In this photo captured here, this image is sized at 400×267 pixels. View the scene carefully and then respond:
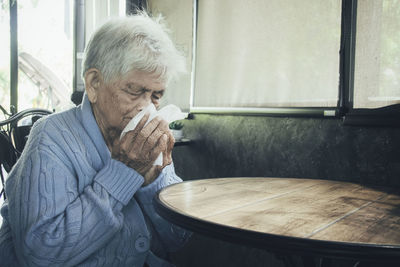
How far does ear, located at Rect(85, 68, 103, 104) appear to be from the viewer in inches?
51.4

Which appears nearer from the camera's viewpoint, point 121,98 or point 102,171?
point 102,171

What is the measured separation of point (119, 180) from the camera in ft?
3.73

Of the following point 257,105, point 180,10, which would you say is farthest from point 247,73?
point 180,10

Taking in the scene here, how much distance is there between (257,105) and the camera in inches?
98.9

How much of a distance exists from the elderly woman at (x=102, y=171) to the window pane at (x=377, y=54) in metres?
1.05

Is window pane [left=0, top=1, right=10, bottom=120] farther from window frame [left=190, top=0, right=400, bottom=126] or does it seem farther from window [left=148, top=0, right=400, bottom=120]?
window frame [left=190, top=0, right=400, bottom=126]

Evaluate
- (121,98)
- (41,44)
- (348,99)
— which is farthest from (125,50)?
(41,44)

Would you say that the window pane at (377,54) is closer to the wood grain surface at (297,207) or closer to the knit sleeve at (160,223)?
the wood grain surface at (297,207)

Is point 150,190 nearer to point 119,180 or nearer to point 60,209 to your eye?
point 119,180

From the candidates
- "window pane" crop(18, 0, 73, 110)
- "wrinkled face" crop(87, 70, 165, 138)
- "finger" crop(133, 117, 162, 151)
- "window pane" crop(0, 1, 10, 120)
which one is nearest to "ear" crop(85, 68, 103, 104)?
"wrinkled face" crop(87, 70, 165, 138)

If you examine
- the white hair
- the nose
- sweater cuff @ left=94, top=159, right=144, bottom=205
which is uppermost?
the white hair

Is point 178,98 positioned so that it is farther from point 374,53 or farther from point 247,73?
point 374,53

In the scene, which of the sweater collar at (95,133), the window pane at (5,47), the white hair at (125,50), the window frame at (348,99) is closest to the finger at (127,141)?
the sweater collar at (95,133)

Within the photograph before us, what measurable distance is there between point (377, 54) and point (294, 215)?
4.05 ft
